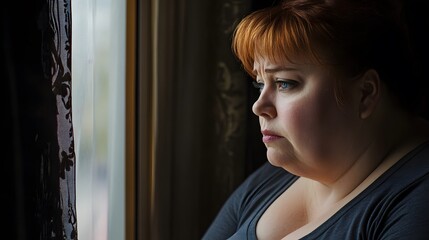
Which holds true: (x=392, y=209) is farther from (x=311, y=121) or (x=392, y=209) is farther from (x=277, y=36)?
(x=277, y=36)

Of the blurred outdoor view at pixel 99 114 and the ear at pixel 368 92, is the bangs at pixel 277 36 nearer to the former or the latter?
the ear at pixel 368 92

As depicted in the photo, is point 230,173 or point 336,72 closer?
point 336,72

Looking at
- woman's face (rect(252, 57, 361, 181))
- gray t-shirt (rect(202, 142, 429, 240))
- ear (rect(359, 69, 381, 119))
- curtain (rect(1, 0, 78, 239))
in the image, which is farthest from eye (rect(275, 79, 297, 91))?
curtain (rect(1, 0, 78, 239))

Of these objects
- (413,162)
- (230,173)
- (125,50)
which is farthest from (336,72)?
(230,173)

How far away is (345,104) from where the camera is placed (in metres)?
1.22

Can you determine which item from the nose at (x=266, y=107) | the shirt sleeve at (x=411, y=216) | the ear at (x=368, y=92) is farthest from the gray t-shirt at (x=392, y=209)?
the nose at (x=266, y=107)

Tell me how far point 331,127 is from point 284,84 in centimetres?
12

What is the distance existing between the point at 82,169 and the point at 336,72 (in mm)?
608

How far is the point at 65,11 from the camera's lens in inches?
46.1

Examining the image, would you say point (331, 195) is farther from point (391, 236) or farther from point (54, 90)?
point (54, 90)

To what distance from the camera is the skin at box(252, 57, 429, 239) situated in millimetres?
1216

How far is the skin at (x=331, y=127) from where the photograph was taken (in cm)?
122

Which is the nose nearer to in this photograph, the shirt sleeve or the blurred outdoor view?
the shirt sleeve

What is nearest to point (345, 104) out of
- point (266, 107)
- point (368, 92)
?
point (368, 92)
